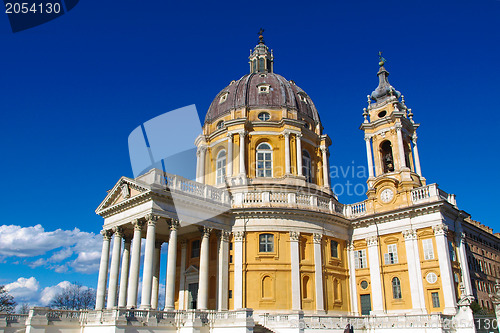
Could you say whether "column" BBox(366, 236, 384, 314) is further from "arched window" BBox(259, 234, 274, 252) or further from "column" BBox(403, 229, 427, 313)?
"arched window" BBox(259, 234, 274, 252)

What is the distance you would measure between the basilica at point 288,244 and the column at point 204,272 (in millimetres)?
67

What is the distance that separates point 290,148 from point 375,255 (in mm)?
11070

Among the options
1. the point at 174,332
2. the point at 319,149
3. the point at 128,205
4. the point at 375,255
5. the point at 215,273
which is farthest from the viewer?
the point at 319,149

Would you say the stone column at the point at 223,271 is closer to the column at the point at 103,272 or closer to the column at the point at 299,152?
the column at the point at 103,272

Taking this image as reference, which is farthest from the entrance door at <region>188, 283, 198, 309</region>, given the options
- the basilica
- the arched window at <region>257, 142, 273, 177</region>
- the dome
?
the dome

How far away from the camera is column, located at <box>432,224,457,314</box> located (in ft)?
88.5

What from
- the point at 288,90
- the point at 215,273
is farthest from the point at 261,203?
the point at 288,90

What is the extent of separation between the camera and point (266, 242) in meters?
29.8

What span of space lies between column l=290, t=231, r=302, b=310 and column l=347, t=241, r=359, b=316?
18.3 feet

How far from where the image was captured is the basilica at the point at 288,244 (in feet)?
81.2

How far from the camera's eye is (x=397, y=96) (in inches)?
1454

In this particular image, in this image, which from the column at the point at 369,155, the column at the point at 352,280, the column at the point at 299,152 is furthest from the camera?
the column at the point at 299,152

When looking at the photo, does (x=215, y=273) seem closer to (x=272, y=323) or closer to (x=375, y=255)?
(x=272, y=323)

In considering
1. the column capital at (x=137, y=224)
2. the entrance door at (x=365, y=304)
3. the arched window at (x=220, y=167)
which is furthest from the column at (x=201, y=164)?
the entrance door at (x=365, y=304)
